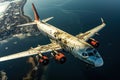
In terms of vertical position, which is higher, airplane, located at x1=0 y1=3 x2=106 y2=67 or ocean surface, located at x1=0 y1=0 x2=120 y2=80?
airplane, located at x1=0 y1=3 x2=106 y2=67

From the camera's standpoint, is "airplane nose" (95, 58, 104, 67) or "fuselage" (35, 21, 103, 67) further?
"fuselage" (35, 21, 103, 67)

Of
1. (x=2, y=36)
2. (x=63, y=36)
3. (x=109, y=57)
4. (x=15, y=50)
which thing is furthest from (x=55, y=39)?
(x=2, y=36)

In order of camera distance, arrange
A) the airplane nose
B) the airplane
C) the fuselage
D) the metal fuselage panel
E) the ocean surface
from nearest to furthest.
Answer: the airplane nose → the fuselage → the airplane → the metal fuselage panel → the ocean surface

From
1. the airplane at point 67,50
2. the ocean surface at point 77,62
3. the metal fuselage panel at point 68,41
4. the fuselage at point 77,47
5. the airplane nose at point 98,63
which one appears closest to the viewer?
the airplane nose at point 98,63

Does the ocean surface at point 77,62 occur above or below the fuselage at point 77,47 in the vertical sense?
below

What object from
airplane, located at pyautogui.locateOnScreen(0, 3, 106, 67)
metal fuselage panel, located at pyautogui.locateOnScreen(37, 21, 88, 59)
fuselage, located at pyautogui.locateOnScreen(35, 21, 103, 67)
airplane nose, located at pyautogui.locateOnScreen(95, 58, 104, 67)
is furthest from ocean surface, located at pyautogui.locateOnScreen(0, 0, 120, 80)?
metal fuselage panel, located at pyautogui.locateOnScreen(37, 21, 88, 59)

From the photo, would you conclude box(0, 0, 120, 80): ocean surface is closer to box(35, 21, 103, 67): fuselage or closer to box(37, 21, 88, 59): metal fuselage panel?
box(35, 21, 103, 67): fuselage

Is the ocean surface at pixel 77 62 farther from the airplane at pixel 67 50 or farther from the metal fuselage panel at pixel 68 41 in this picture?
the metal fuselage panel at pixel 68 41

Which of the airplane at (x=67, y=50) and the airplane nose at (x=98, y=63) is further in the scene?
the airplane at (x=67, y=50)

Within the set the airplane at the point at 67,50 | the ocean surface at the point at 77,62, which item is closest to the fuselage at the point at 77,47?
the airplane at the point at 67,50

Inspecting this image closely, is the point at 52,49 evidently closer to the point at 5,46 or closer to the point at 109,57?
the point at 109,57

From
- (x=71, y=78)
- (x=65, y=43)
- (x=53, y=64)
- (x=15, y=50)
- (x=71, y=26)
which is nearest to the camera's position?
(x=65, y=43)
